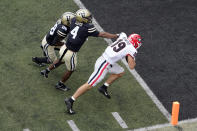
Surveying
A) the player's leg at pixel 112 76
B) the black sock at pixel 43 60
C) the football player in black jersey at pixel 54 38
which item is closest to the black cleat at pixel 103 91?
the player's leg at pixel 112 76

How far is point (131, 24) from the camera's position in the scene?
14078mm

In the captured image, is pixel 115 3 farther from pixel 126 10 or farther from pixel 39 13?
pixel 39 13

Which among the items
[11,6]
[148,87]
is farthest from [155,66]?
[11,6]

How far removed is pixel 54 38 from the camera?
1176 centimetres

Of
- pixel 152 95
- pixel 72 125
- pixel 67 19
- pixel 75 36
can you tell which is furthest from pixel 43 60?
pixel 152 95

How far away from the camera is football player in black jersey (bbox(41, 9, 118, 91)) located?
35.7 feet

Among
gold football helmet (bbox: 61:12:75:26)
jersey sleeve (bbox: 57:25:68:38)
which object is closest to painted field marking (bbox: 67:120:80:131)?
jersey sleeve (bbox: 57:25:68:38)

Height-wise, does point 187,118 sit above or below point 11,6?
below

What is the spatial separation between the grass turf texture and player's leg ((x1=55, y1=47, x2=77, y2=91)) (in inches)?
6.3

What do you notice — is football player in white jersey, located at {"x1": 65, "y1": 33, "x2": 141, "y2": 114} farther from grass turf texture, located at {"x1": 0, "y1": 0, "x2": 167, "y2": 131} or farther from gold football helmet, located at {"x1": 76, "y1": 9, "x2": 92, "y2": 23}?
gold football helmet, located at {"x1": 76, "y1": 9, "x2": 92, "y2": 23}

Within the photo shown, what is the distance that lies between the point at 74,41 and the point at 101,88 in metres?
1.21

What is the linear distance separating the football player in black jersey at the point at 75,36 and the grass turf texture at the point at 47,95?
50cm

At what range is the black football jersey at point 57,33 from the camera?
37.7 feet

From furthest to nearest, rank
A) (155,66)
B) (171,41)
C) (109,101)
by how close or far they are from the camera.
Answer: (171,41), (155,66), (109,101)
